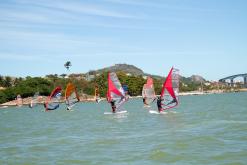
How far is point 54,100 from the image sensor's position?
244 ft

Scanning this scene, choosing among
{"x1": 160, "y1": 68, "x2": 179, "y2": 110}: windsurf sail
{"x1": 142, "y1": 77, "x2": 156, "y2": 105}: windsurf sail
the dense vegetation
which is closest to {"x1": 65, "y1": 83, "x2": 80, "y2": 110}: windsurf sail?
{"x1": 142, "y1": 77, "x2": 156, "y2": 105}: windsurf sail

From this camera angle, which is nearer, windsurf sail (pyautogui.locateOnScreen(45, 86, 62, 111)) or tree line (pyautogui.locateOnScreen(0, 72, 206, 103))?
windsurf sail (pyautogui.locateOnScreen(45, 86, 62, 111))

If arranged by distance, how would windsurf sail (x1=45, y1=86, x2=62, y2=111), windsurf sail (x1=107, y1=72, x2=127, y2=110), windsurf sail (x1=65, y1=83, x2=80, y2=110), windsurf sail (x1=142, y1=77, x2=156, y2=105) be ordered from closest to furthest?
windsurf sail (x1=107, y1=72, x2=127, y2=110) → windsurf sail (x1=65, y1=83, x2=80, y2=110) → windsurf sail (x1=142, y1=77, x2=156, y2=105) → windsurf sail (x1=45, y1=86, x2=62, y2=111)

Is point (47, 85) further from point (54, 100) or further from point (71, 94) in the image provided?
point (71, 94)

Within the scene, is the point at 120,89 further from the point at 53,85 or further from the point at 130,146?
the point at 53,85

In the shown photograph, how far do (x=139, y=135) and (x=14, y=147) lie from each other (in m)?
7.21

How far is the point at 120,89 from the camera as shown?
161 feet

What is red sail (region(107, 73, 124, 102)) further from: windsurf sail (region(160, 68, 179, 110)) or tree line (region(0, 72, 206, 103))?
tree line (region(0, 72, 206, 103))

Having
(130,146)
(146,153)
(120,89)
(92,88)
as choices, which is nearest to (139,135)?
(130,146)

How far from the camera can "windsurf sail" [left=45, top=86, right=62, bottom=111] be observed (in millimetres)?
70062

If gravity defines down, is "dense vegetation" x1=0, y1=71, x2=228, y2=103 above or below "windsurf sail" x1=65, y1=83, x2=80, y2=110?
above

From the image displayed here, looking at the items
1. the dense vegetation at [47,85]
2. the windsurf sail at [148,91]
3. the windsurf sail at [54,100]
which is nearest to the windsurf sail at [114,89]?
the windsurf sail at [148,91]

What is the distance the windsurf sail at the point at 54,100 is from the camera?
2758 inches

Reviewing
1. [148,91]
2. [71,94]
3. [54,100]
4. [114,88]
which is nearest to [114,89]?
[114,88]
